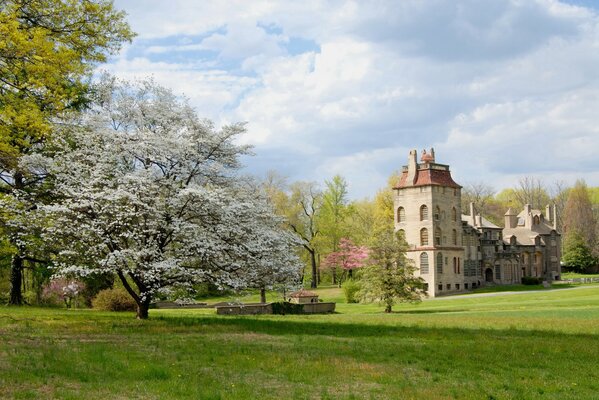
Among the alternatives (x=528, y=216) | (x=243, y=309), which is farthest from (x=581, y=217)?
(x=243, y=309)

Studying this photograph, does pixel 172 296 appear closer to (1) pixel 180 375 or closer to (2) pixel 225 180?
(2) pixel 225 180

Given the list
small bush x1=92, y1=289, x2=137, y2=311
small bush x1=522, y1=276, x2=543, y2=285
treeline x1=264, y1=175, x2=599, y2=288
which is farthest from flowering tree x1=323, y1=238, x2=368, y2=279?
small bush x1=92, y1=289, x2=137, y2=311

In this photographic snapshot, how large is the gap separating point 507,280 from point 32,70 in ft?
241

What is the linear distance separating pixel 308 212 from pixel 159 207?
206ft

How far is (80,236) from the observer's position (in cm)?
2319

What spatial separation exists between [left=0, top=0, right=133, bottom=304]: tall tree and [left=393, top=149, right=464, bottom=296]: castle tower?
169 ft

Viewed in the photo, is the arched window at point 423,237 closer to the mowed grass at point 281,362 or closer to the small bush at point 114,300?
the small bush at point 114,300

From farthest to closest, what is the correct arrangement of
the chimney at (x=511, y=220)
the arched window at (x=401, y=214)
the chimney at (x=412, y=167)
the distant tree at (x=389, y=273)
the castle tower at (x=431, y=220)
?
the chimney at (x=511, y=220) < the arched window at (x=401, y=214) < the chimney at (x=412, y=167) < the castle tower at (x=431, y=220) < the distant tree at (x=389, y=273)

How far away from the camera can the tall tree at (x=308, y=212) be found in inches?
3206

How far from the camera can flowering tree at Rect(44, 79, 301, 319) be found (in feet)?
75.1

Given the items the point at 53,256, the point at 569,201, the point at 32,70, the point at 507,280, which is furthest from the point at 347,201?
the point at 32,70

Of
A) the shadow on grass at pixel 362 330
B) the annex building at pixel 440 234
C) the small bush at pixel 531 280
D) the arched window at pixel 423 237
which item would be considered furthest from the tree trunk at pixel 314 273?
the shadow on grass at pixel 362 330

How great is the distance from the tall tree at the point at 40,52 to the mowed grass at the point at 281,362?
→ 5.73 meters

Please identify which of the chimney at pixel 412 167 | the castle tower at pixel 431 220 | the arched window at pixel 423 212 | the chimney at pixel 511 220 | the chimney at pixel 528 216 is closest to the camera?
the castle tower at pixel 431 220
